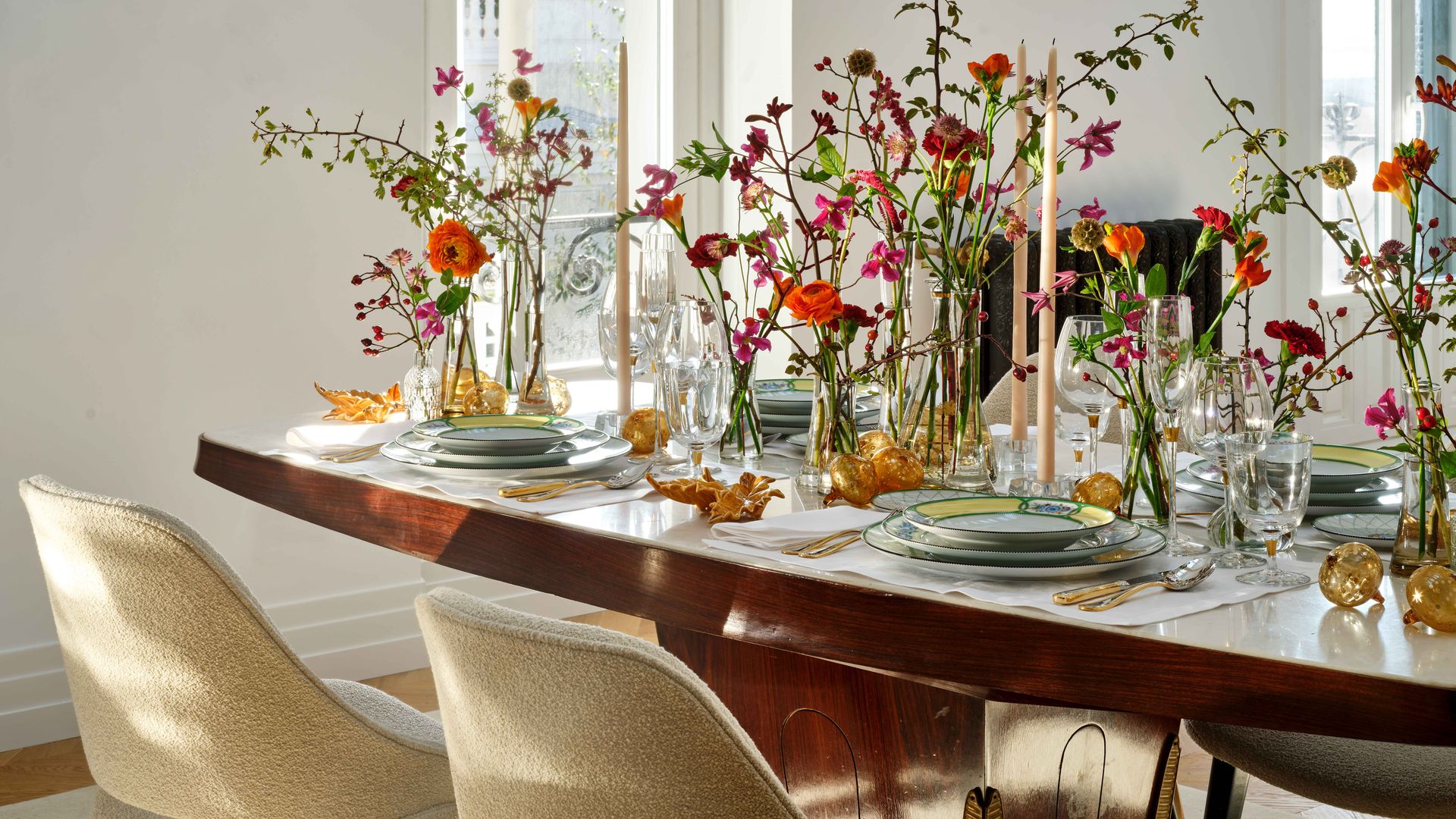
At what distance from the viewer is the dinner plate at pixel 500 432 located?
1614 millimetres

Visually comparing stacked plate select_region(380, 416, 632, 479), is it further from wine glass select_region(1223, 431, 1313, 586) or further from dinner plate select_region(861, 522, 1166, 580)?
wine glass select_region(1223, 431, 1313, 586)

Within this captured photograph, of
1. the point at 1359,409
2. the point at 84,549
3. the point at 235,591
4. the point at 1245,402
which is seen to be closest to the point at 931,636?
the point at 1245,402

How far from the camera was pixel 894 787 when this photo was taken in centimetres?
149

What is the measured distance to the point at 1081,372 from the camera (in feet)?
4.81

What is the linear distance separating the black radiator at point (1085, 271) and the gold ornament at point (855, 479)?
7.30 ft

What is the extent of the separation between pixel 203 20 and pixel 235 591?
6.72 ft

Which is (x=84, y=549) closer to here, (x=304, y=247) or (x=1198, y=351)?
(x=1198, y=351)

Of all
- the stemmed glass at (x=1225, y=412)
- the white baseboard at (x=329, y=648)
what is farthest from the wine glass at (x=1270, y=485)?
the white baseboard at (x=329, y=648)

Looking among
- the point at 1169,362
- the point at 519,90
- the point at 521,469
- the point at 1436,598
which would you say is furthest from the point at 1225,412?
the point at 519,90

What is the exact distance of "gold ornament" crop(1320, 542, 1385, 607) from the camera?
1.06 metres

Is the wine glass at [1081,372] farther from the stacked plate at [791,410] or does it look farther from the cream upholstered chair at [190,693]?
the cream upholstered chair at [190,693]

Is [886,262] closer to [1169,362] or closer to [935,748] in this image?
[1169,362]

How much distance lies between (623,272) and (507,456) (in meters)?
0.33

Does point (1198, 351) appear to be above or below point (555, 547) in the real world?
above
